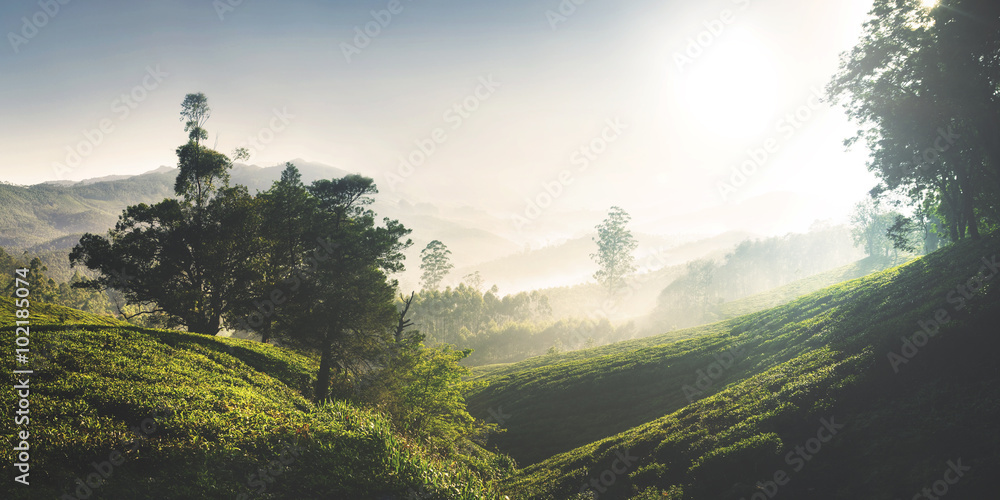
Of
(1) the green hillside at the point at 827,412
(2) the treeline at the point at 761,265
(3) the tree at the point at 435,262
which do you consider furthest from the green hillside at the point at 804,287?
(1) the green hillside at the point at 827,412

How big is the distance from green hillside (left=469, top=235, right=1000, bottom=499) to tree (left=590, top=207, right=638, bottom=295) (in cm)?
5857

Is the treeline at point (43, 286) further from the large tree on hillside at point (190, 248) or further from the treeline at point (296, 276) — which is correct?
the treeline at point (296, 276)

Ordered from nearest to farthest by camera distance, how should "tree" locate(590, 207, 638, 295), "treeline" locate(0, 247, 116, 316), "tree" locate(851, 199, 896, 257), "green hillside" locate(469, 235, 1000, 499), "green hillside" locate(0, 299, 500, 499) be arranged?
"green hillside" locate(0, 299, 500, 499) < "green hillside" locate(469, 235, 1000, 499) < "treeline" locate(0, 247, 116, 316) < "tree" locate(590, 207, 638, 295) < "tree" locate(851, 199, 896, 257)

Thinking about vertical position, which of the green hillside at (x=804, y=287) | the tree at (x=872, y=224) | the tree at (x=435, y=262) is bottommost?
the green hillside at (x=804, y=287)

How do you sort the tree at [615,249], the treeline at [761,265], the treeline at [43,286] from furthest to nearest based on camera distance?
the treeline at [761,265]
the tree at [615,249]
the treeline at [43,286]

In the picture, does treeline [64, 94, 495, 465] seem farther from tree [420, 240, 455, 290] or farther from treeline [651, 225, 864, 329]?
treeline [651, 225, 864, 329]

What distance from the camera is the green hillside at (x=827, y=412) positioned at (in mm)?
11672

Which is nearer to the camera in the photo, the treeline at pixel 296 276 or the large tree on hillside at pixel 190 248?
the treeline at pixel 296 276

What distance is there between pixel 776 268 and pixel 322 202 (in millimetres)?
194134

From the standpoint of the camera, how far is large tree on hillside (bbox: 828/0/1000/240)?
2647 cm

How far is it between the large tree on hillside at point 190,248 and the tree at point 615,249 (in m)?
71.9

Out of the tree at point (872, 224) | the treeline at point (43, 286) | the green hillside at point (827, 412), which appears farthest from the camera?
the tree at point (872, 224)

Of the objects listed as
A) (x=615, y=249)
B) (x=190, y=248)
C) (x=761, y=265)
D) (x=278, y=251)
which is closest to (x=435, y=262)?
(x=615, y=249)

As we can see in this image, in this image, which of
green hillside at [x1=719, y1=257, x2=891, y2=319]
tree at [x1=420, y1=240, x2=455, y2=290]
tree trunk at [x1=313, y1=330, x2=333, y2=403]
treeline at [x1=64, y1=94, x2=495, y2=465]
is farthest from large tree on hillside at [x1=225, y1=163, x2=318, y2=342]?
green hillside at [x1=719, y1=257, x2=891, y2=319]
